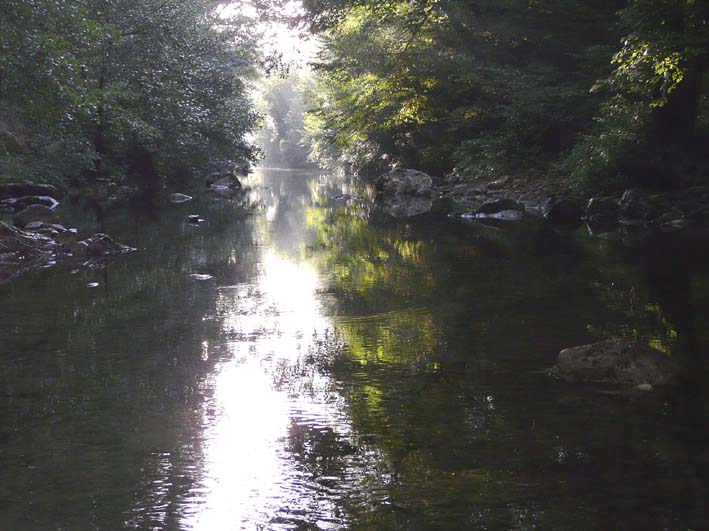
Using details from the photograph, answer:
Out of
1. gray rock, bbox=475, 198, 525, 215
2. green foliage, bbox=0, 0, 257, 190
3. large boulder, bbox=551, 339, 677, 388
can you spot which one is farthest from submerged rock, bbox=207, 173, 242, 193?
large boulder, bbox=551, 339, 677, 388

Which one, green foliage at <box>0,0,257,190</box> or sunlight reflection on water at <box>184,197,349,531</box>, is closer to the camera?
sunlight reflection on water at <box>184,197,349,531</box>

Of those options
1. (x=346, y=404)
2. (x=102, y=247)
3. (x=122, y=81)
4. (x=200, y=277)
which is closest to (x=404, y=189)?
(x=122, y=81)

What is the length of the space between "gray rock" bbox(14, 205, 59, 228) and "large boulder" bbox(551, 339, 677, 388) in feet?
47.5

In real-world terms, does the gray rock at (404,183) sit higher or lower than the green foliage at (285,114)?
lower

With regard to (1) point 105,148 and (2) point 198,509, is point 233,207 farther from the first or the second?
(2) point 198,509

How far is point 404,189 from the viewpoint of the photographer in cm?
2998

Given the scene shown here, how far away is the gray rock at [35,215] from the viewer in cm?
1791

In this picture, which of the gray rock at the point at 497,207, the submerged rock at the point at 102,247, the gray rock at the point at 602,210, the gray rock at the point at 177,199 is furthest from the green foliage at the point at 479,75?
the submerged rock at the point at 102,247

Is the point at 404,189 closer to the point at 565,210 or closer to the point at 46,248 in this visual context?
the point at 565,210

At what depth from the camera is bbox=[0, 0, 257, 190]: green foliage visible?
15.1 m

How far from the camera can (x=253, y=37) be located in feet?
161

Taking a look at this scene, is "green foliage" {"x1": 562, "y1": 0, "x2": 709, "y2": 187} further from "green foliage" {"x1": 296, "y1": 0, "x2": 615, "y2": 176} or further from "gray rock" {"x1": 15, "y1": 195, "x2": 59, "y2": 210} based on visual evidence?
"gray rock" {"x1": 15, "y1": 195, "x2": 59, "y2": 210}

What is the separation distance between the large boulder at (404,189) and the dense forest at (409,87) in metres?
1.58

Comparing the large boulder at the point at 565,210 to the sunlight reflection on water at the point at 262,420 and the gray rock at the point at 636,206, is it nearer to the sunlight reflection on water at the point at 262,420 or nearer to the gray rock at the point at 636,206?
the gray rock at the point at 636,206
